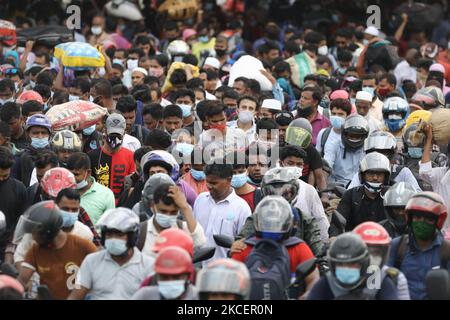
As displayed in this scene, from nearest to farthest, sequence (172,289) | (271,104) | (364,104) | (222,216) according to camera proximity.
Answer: (172,289), (222,216), (271,104), (364,104)

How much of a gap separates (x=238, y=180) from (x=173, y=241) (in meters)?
2.77

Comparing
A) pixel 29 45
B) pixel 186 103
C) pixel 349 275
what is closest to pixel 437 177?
pixel 349 275

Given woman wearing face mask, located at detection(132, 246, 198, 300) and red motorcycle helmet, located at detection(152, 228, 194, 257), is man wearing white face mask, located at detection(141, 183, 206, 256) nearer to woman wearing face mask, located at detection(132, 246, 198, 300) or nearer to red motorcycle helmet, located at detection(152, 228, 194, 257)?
red motorcycle helmet, located at detection(152, 228, 194, 257)

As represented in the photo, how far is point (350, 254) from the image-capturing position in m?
9.81

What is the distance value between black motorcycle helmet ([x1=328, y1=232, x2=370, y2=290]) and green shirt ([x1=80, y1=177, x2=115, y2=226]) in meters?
3.33

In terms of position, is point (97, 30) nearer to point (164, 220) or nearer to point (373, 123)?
point (373, 123)

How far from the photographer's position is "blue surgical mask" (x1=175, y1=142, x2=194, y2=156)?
578 inches

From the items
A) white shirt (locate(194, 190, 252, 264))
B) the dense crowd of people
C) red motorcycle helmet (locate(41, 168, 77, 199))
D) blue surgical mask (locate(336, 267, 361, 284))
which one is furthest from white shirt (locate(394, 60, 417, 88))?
blue surgical mask (locate(336, 267, 361, 284))

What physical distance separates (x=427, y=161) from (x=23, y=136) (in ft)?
14.5

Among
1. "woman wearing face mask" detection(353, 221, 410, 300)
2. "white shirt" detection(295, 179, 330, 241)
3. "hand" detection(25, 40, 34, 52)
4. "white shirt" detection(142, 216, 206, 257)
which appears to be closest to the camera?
"woman wearing face mask" detection(353, 221, 410, 300)

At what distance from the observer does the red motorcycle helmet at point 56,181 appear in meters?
12.4

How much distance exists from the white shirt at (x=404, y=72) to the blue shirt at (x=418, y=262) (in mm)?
11667

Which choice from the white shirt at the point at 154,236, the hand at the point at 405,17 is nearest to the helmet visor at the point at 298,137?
the white shirt at the point at 154,236
